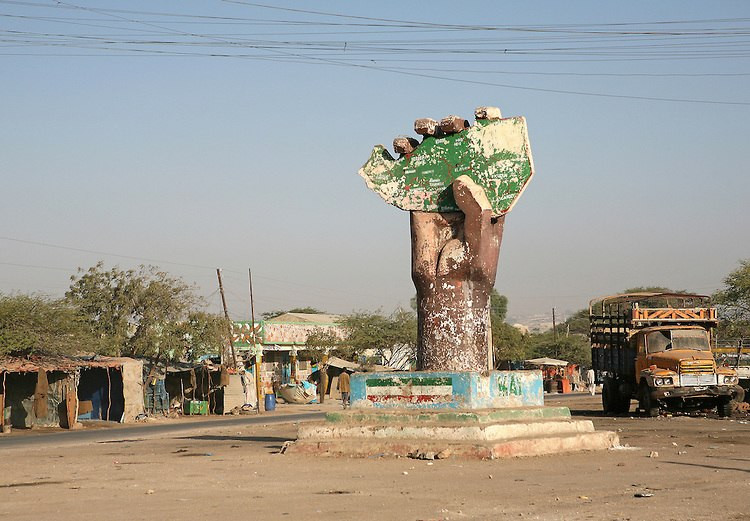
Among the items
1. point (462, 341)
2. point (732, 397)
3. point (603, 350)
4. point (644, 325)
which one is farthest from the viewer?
point (603, 350)

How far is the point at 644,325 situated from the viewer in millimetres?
29109

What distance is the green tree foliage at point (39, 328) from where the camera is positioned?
1299 inches

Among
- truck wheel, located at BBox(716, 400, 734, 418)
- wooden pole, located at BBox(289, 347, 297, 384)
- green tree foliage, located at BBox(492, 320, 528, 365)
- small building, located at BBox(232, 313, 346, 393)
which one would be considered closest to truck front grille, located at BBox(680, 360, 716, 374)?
truck wheel, located at BBox(716, 400, 734, 418)

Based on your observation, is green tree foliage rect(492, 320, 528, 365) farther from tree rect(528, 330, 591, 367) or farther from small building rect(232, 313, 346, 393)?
small building rect(232, 313, 346, 393)

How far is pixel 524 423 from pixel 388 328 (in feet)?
166

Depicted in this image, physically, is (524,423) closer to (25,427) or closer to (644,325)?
(644,325)

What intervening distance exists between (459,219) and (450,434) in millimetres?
3746

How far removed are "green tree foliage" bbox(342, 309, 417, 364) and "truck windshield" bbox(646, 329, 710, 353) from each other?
3540 cm

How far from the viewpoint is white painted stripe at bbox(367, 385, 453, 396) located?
50.4ft

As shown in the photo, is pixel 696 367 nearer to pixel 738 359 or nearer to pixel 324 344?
pixel 738 359

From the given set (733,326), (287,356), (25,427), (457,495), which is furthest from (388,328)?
(457,495)

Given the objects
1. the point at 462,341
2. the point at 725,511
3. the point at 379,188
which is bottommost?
the point at 725,511

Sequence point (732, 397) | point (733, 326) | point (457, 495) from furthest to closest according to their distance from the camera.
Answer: point (733, 326) → point (732, 397) → point (457, 495)

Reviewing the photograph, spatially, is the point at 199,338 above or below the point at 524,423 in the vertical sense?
above
